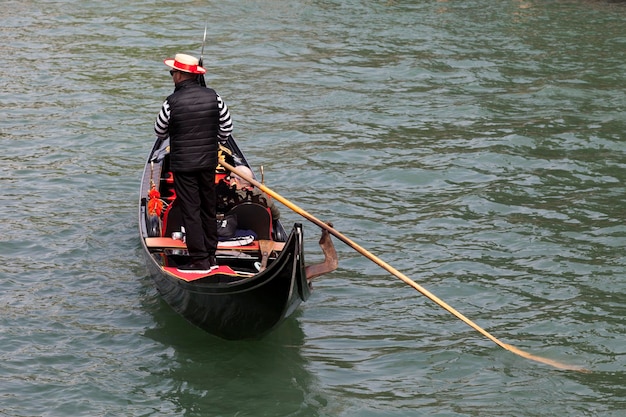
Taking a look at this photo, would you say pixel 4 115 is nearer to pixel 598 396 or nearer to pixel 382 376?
pixel 382 376

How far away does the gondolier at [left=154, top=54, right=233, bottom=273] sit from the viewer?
17.4 feet

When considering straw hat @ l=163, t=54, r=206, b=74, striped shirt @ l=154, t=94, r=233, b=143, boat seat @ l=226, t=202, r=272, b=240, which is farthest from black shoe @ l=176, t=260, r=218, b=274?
straw hat @ l=163, t=54, r=206, b=74

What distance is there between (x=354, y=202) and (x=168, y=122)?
2656 millimetres

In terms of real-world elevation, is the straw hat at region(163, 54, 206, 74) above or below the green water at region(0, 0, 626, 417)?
above

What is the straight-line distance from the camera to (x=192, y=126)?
17.5ft

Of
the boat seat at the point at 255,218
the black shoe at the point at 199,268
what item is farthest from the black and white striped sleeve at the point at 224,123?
the black shoe at the point at 199,268

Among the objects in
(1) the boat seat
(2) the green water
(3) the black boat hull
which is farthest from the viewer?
(1) the boat seat

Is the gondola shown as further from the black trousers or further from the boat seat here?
the black trousers

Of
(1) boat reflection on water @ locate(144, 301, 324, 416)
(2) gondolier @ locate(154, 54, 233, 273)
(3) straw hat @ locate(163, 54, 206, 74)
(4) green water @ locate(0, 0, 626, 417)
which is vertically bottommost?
(1) boat reflection on water @ locate(144, 301, 324, 416)

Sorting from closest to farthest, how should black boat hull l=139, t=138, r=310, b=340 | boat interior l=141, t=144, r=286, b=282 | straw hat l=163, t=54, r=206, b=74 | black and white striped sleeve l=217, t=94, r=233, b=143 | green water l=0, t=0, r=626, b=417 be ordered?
1. black boat hull l=139, t=138, r=310, b=340
2. green water l=0, t=0, r=626, b=417
3. straw hat l=163, t=54, r=206, b=74
4. black and white striped sleeve l=217, t=94, r=233, b=143
5. boat interior l=141, t=144, r=286, b=282

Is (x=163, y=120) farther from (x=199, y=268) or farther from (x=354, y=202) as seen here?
(x=354, y=202)

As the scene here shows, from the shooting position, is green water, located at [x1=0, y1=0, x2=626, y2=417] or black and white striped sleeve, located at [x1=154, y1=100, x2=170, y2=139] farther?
black and white striped sleeve, located at [x1=154, y1=100, x2=170, y2=139]

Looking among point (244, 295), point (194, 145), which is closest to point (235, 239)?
point (194, 145)

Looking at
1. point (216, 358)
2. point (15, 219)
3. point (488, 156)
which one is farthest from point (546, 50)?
point (216, 358)
